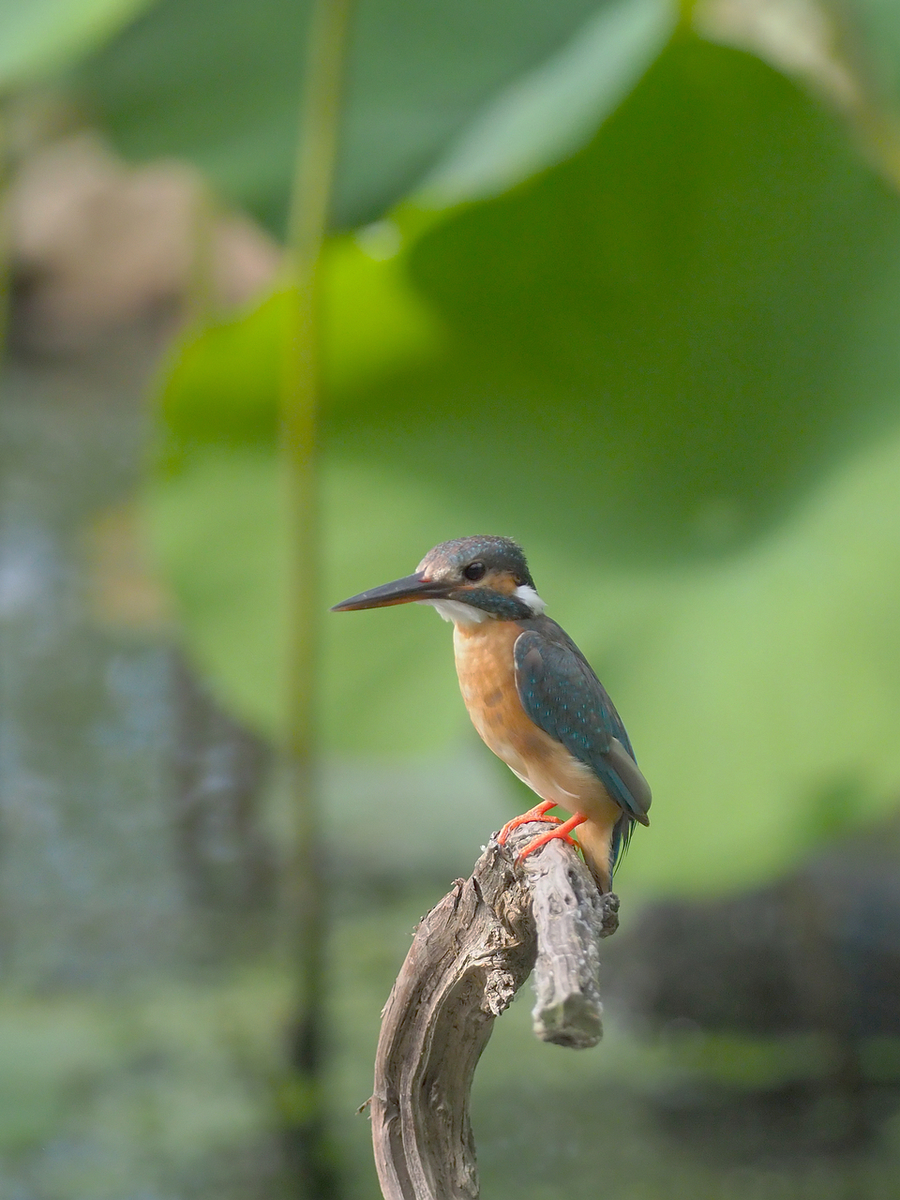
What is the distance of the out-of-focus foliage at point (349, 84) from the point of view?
6.64 feet

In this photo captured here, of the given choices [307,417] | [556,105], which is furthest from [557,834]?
[556,105]

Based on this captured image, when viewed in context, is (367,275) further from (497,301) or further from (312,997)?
(312,997)

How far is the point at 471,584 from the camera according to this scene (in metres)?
0.48

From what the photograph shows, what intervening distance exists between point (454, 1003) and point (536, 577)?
638mm

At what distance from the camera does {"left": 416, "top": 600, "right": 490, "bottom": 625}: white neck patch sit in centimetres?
49

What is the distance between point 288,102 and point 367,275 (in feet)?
2.43

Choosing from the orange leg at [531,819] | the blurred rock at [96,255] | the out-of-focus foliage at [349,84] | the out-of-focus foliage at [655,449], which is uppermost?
the blurred rock at [96,255]

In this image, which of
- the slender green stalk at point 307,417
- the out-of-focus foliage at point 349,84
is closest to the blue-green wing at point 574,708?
the slender green stalk at point 307,417

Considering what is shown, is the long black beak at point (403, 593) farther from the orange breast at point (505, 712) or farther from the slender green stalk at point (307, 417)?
the slender green stalk at point (307, 417)

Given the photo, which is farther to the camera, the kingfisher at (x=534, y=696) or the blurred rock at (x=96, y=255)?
the blurred rock at (x=96, y=255)

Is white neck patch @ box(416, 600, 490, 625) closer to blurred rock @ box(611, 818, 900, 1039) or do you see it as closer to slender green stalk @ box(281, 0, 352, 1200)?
slender green stalk @ box(281, 0, 352, 1200)

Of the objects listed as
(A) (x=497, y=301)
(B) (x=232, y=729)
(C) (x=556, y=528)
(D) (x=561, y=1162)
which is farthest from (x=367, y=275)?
(B) (x=232, y=729)

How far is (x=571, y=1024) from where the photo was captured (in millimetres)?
333

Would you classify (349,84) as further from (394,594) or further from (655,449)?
(394,594)
